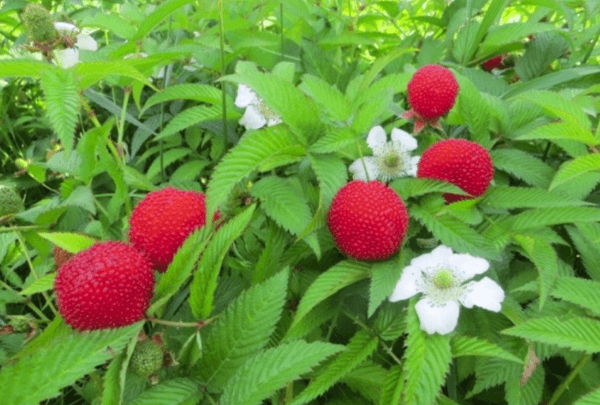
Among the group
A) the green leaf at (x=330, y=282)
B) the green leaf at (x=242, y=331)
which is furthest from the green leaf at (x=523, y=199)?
the green leaf at (x=242, y=331)

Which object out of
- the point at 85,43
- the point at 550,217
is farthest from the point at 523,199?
the point at 85,43

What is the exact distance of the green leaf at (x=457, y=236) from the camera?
680 millimetres

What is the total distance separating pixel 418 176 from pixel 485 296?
202 mm

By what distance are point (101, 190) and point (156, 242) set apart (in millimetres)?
746

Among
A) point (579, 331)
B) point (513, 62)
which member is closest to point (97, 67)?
point (579, 331)

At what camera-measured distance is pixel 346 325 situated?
81 centimetres

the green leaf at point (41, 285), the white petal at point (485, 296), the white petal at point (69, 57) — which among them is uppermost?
the white petal at point (69, 57)

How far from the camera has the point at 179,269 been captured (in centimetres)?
59

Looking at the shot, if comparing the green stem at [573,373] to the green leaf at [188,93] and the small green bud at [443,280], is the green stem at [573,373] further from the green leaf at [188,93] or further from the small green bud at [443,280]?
the green leaf at [188,93]

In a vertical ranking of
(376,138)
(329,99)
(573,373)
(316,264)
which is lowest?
(573,373)

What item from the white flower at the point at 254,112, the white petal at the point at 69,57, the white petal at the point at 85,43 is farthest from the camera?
the white petal at the point at 85,43

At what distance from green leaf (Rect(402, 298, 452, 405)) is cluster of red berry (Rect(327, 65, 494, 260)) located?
10 cm

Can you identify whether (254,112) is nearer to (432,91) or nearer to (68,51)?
(432,91)

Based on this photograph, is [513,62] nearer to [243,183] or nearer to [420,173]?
[420,173]
